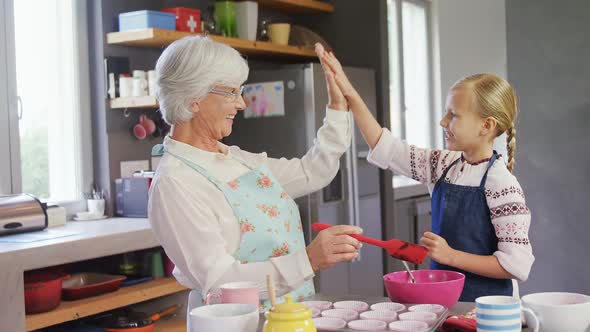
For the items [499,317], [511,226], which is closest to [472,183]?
[511,226]

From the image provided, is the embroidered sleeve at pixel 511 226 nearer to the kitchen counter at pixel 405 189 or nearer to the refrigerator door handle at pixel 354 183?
the refrigerator door handle at pixel 354 183

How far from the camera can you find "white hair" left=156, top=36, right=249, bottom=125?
1.87 meters

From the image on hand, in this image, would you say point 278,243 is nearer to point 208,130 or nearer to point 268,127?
point 208,130

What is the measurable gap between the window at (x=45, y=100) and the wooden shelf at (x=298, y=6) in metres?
1.20

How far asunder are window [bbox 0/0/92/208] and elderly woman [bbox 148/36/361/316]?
1.69 metres

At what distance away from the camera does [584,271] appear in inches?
155

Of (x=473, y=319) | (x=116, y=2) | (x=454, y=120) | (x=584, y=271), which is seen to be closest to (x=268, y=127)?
(x=116, y=2)

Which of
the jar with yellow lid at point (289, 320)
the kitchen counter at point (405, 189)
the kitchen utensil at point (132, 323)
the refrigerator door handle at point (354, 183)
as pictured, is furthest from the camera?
the kitchen counter at point (405, 189)

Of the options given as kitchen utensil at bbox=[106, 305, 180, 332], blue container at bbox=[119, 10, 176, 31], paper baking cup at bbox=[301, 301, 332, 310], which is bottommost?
kitchen utensil at bbox=[106, 305, 180, 332]

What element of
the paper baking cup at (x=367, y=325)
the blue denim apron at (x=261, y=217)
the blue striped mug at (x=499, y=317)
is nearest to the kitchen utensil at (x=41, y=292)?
the blue denim apron at (x=261, y=217)

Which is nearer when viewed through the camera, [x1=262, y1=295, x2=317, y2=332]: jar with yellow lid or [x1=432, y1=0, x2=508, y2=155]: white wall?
[x1=262, y1=295, x2=317, y2=332]: jar with yellow lid

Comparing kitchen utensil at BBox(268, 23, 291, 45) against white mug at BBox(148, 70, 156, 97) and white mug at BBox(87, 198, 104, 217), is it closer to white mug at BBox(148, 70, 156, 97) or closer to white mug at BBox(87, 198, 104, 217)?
white mug at BBox(148, 70, 156, 97)

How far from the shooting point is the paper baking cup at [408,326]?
1394 millimetres

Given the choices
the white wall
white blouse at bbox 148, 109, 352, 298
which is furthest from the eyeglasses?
the white wall
